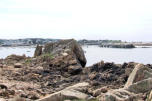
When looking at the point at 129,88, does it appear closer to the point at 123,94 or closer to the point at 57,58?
the point at 123,94

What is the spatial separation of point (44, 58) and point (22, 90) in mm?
8621

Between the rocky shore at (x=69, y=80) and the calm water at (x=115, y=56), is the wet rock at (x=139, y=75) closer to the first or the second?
the rocky shore at (x=69, y=80)

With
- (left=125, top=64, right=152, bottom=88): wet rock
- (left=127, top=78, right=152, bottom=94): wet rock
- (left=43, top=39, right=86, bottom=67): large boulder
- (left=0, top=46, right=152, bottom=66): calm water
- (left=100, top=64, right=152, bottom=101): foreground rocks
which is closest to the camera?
(left=100, top=64, right=152, bottom=101): foreground rocks

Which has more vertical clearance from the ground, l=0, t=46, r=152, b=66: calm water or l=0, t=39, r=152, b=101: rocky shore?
l=0, t=39, r=152, b=101: rocky shore

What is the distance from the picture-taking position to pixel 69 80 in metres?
17.3

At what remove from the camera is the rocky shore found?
37.1 ft

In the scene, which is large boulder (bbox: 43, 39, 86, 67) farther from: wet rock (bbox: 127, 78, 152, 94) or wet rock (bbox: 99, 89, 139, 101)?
wet rock (bbox: 99, 89, 139, 101)

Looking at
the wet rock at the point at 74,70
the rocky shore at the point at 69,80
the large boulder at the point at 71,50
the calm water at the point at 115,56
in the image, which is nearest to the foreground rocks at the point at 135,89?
the rocky shore at the point at 69,80

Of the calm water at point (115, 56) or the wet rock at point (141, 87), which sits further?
the calm water at point (115, 56)

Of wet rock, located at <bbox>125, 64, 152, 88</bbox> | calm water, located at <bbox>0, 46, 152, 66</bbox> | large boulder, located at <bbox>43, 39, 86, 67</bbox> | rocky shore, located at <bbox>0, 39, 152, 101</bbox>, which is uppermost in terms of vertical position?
large boulder, located at <bbox>43, 39, 86, 67</bbox>

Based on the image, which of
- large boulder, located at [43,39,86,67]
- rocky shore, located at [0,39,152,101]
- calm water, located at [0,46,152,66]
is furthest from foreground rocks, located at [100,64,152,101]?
calm water, located at [0,46,152,66]

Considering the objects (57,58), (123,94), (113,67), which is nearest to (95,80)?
(113,67)

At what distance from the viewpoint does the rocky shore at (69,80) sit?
11.3m

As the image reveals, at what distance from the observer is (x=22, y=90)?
45.0ft
